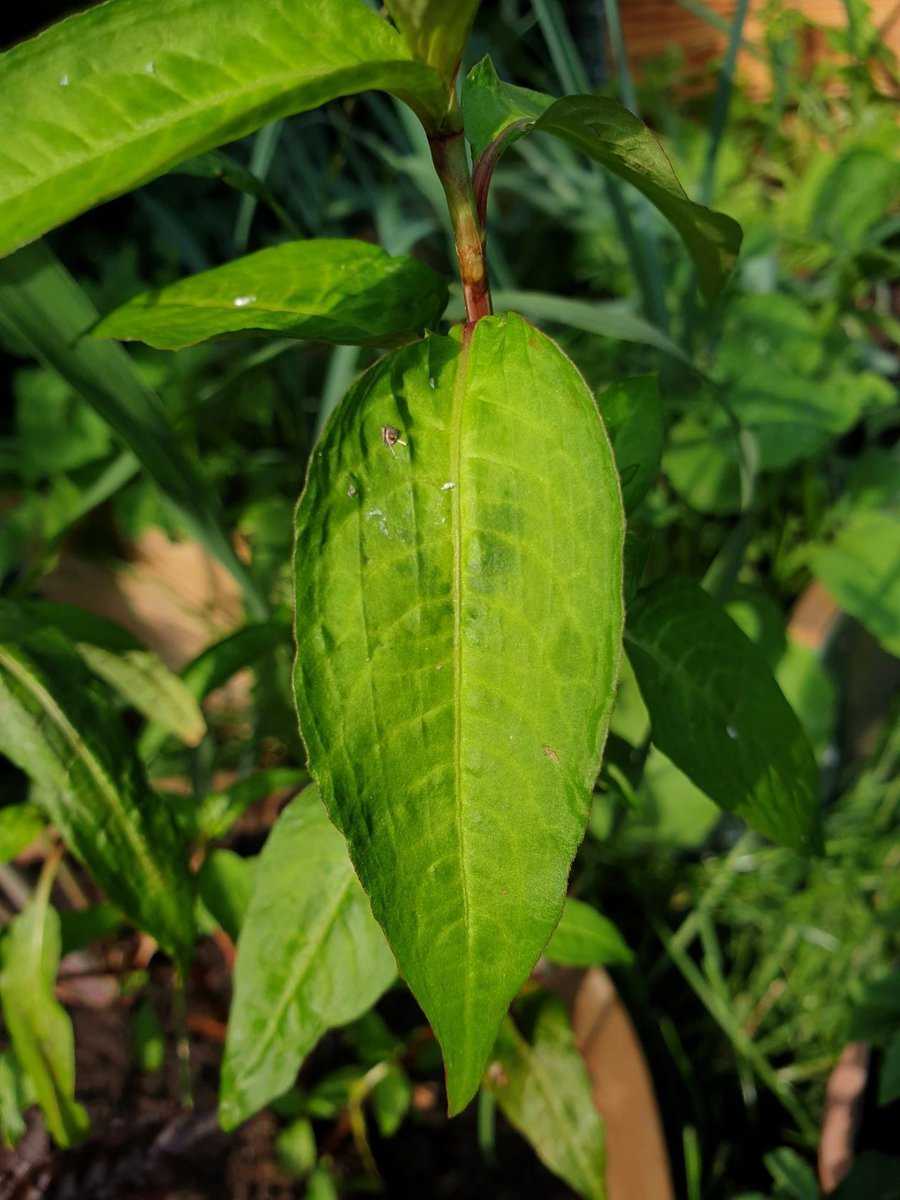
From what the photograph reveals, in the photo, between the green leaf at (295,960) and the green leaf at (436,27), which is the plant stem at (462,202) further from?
the green leaf at (295,960)

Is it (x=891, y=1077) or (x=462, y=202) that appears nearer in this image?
(x=462, y=202)

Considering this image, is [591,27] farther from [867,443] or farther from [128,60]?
[128,60]

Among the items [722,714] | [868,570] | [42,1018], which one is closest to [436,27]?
[722,714]

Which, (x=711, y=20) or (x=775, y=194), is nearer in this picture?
(x=711, y=20)

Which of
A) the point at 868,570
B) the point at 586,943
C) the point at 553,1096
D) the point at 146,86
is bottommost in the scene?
the point at 868,570

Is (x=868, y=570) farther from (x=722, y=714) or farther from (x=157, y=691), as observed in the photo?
(x=157, y=691)

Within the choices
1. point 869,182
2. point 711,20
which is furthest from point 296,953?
point 869,182
